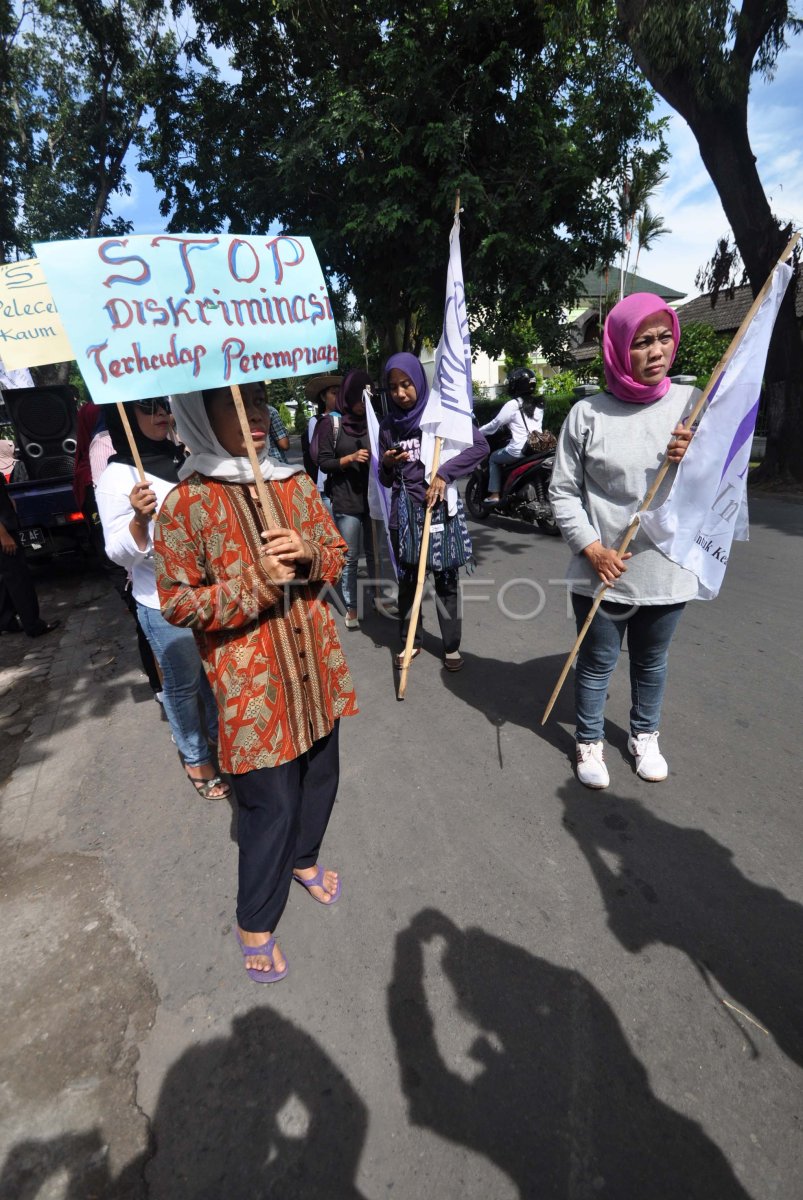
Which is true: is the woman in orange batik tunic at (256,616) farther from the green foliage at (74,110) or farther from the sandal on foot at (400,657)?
the green foliage at (74,110)

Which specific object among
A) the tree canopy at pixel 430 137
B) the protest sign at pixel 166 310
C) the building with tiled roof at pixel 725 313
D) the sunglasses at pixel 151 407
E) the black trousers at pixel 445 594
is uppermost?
the tree canopy at pixel 430 137

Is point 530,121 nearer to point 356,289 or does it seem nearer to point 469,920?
point 356,289

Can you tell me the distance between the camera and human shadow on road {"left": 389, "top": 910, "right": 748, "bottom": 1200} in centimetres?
141

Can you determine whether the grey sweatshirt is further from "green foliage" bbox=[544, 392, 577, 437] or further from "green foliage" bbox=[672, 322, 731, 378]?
"green foliage" bbox=[544, 392, 577, 437]

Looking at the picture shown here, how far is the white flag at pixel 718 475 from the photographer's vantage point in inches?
85.5

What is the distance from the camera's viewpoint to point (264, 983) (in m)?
1.91

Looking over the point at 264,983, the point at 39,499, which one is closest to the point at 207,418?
the point at 264,983

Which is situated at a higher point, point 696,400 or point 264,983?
point 696,400

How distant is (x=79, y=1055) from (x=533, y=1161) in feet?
4.12

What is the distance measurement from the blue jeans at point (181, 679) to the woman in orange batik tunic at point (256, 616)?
796 millimetres

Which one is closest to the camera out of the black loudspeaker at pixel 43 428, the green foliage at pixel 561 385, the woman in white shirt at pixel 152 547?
the woman in white shirt at pixel 152 547

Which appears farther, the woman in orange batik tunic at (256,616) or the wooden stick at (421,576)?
the wooden stick at (421,576)

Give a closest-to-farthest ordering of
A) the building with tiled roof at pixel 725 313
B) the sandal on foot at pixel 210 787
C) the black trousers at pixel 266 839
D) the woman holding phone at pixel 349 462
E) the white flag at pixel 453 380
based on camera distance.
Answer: the black trousers at pixel 266 839 < the sandal on foot at pixel 210 787 < the white flag at pixel 453 380 < the woman holding phone at pixel 349 462 < the building with tiled roof at pixel 725 313

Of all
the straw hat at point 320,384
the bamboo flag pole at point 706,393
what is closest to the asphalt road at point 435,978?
the bamboo flag pole at point 706,393
